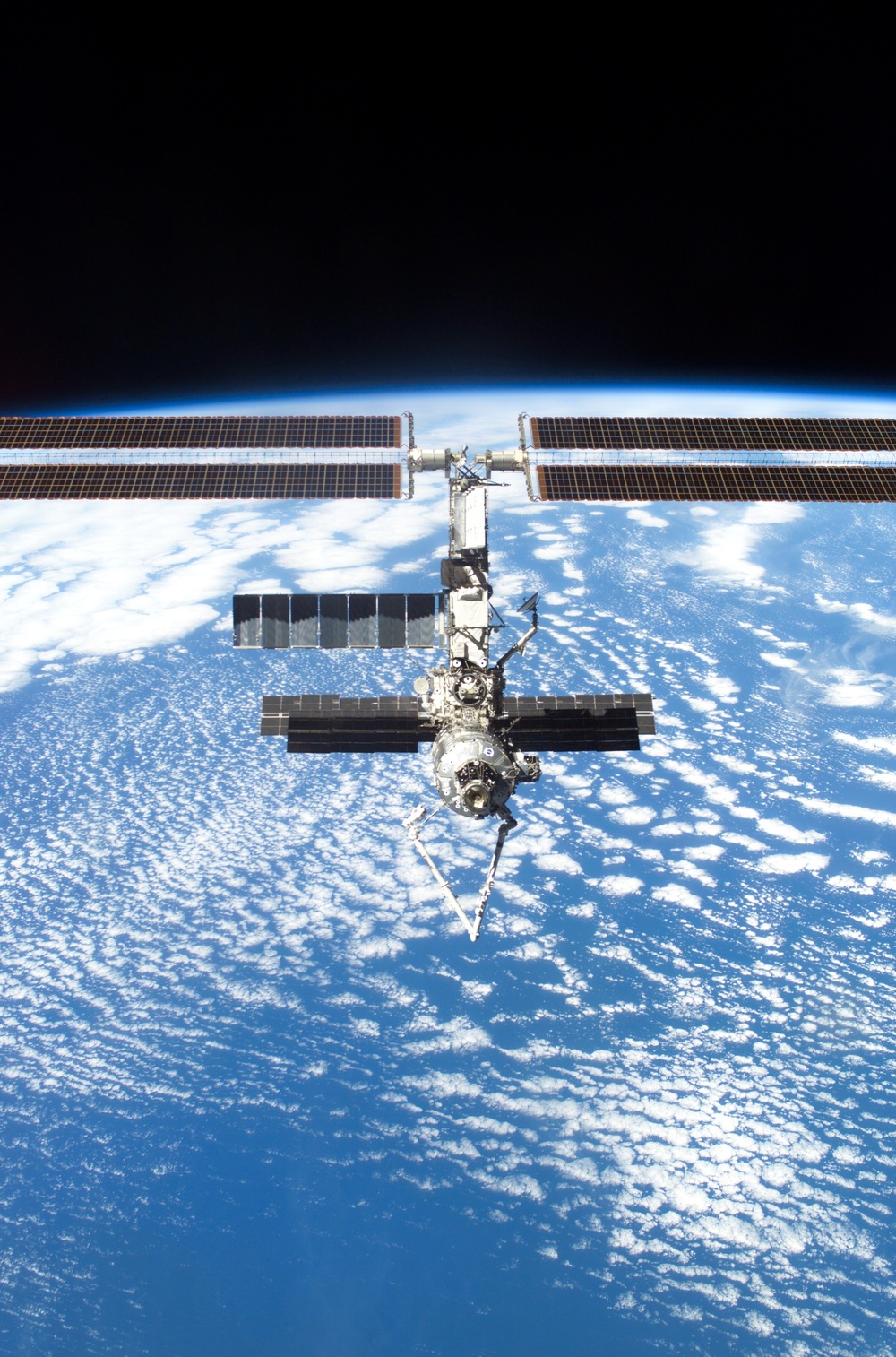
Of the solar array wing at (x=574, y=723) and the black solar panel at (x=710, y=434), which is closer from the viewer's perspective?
the solar array wing at (x=574, y=723)

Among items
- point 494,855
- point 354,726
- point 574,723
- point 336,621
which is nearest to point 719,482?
point 574,723

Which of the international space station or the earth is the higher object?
the international space station

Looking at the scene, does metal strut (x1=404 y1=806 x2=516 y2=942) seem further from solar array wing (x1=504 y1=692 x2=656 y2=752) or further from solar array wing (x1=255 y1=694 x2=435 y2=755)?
solar array wing (x1=504 y1=692 x2=656 y2=752)

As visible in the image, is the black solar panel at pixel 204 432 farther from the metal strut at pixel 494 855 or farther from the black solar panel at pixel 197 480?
the metal strut at pixel 494 855

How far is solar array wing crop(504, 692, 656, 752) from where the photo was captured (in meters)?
10.9

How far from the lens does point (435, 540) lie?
57312 mm

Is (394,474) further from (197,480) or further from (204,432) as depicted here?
(204,432)

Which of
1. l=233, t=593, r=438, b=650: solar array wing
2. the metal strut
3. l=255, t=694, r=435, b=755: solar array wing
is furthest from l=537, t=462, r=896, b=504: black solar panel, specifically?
the metal strut

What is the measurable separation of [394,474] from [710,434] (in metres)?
6.20

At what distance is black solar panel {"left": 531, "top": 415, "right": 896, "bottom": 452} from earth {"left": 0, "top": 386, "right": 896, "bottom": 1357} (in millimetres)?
5560

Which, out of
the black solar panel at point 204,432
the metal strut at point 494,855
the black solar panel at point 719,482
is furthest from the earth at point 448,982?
the metal strut at point 494,855

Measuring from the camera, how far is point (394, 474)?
1338cm

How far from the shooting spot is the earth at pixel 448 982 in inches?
925

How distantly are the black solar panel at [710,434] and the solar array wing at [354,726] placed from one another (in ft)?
19.3
